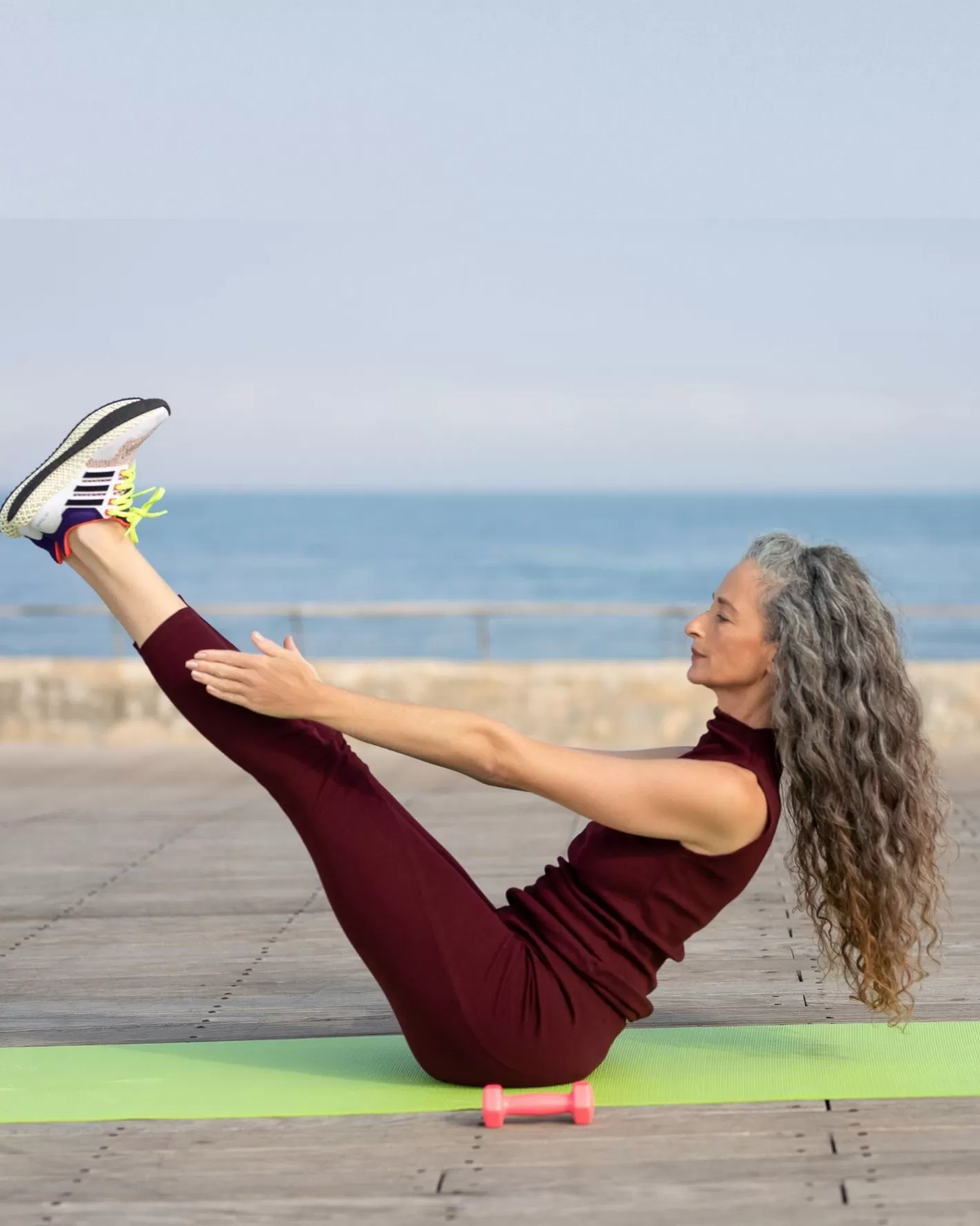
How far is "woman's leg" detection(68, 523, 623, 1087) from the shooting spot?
2010 millimetres

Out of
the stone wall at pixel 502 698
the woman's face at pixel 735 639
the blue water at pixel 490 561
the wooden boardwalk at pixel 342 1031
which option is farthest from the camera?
the blue water at pixel 490 561

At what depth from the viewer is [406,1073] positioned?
2.30 metres

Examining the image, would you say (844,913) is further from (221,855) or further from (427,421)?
(427,421)

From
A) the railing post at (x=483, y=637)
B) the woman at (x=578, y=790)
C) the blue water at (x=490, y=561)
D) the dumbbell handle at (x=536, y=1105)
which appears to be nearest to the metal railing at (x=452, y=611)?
the railing post at (x=483, y=637)

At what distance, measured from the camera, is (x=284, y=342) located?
35.8 m

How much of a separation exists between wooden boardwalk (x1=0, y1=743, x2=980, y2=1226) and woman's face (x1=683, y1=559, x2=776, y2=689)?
24.1 inches

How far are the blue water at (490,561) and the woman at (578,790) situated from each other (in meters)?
11.7

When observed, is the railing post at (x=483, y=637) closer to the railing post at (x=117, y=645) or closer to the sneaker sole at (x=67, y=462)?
the railing post at (x=117, y=645)

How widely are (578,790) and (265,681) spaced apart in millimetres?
431

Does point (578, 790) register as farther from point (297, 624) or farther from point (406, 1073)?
point (297, 624)

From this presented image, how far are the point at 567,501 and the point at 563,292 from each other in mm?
24200

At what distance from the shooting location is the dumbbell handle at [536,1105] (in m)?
2.02

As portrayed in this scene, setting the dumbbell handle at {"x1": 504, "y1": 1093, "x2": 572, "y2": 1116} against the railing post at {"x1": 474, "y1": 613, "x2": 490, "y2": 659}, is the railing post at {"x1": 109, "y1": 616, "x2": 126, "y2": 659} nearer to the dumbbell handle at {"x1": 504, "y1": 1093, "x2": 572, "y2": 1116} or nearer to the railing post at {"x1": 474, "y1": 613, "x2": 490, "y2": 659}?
the railing post at {"x1": 474, "y1": 613, "x2": 490, "y2": 659}

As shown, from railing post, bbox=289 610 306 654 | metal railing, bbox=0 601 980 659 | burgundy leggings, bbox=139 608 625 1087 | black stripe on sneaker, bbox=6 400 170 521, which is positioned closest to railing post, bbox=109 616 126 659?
metal railing, bbox=0 601 980 659
